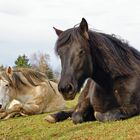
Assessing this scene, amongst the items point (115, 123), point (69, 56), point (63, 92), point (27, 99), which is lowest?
point (27, 99)

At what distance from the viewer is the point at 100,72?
7676mm

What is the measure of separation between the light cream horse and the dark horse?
384 cm

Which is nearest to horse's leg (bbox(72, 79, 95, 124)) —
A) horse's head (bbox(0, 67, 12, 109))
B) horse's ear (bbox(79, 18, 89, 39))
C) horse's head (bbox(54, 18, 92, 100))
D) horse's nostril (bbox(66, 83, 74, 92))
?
horse's head (bbox(54, 18, 92, 100))

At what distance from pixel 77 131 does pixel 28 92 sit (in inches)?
231

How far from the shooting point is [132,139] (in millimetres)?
5637

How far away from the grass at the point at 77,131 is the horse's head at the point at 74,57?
2.13 feet

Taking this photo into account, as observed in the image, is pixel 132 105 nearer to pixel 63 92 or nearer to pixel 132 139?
pixel 63 92

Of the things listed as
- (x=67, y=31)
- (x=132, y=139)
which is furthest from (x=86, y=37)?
(x=132, y=139)

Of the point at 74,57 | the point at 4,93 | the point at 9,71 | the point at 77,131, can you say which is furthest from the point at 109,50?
the point at 9,71

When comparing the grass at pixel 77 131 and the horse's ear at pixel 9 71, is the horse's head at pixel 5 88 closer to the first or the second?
the horse's ear at pixel 9 71

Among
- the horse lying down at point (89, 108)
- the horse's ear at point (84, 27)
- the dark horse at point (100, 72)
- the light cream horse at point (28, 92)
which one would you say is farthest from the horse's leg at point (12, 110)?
the horse's ear at point (84, 27)

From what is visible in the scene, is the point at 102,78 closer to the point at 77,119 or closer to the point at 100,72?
the point at 100,72

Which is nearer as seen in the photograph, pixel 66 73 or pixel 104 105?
pixel 66 73

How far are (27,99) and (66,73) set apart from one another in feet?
19.6
